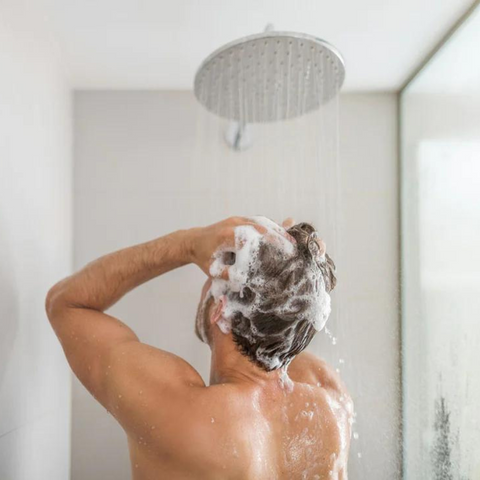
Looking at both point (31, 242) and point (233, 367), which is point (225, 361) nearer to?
point (233, 367)

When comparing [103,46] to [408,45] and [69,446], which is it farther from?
[69,446]

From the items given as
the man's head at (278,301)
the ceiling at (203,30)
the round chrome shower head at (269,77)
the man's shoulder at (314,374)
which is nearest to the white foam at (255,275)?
the man's head at (278,301)

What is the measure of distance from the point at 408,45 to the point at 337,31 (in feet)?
0.63

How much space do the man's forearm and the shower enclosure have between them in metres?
0.61

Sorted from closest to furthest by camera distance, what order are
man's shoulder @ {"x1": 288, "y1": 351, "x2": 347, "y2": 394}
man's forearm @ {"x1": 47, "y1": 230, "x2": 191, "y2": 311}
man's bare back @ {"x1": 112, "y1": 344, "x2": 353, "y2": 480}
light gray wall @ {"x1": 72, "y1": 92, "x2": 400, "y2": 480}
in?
man's bare back @ {"x1": 112, "y1": 344, "x2": 353, "y2": 480} → man's forearm @ {"x1": 47, "y1": 230, "x2": 191, "y2": 311} → man's shoulder @ {"x1": 288, "y1": 351, "x2": 347, "y2": 394} → light gray wall @ {"x1": 72, "y1": 92, "x2": 400, "y2": 480}

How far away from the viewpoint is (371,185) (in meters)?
1.50

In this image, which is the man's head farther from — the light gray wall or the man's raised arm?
the light gray wall

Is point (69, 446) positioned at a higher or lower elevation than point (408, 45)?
lower

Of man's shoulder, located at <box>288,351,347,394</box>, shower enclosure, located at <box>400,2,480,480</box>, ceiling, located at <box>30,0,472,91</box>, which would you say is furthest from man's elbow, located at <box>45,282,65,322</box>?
shower enclosure, located at <box>400,2,480,480</box>

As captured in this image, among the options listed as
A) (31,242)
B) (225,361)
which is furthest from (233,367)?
(31,242)

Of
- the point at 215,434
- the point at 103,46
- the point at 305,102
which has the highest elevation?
the point at 103,46

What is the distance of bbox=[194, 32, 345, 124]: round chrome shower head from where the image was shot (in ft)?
3.24

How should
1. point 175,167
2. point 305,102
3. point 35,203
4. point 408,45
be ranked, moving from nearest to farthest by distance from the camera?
point 35,203
point 305,102
point 408,45
point 175,167

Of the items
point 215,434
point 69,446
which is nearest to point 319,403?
point 215,434
